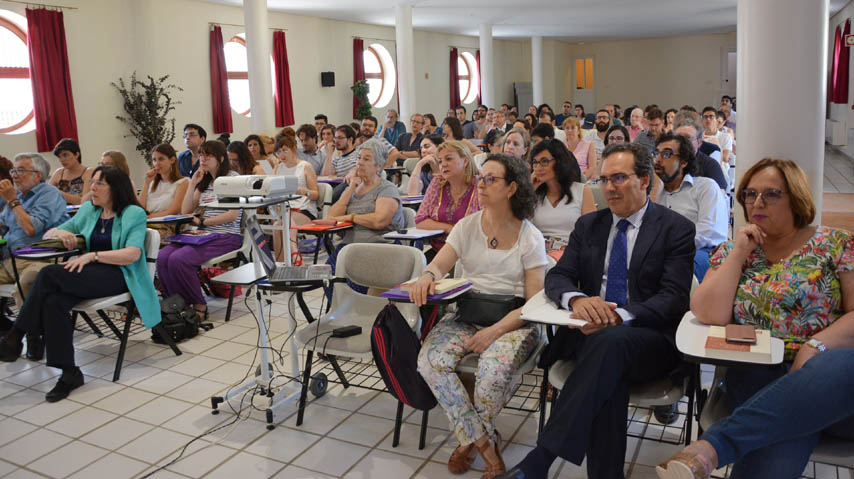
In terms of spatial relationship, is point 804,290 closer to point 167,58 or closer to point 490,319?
point 490,319

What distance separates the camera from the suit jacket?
2.51 metres

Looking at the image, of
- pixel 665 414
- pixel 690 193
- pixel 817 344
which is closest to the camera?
pixel 817 344

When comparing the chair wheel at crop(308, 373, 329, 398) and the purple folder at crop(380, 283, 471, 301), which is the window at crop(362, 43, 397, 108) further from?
the purple folder at crop(380, 283, 471, 301)

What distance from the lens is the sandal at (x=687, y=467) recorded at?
1963 mm

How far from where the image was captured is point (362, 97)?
14.5m

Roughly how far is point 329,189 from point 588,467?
411 centimetres

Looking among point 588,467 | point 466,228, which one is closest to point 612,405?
point 588,467

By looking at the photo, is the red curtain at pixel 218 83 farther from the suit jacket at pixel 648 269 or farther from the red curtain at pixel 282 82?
the suit jacket at pixel 648 269

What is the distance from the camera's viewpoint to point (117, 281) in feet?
13.1

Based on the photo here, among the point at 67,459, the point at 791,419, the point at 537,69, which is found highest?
the point at 537,69

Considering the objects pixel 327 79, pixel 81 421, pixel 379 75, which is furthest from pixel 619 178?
pixel 379 75

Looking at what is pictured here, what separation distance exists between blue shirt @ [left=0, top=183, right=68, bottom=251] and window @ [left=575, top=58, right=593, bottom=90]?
2215 cm

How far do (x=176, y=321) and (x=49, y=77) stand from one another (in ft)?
20.1

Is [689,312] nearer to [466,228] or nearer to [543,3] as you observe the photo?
[466,228]
